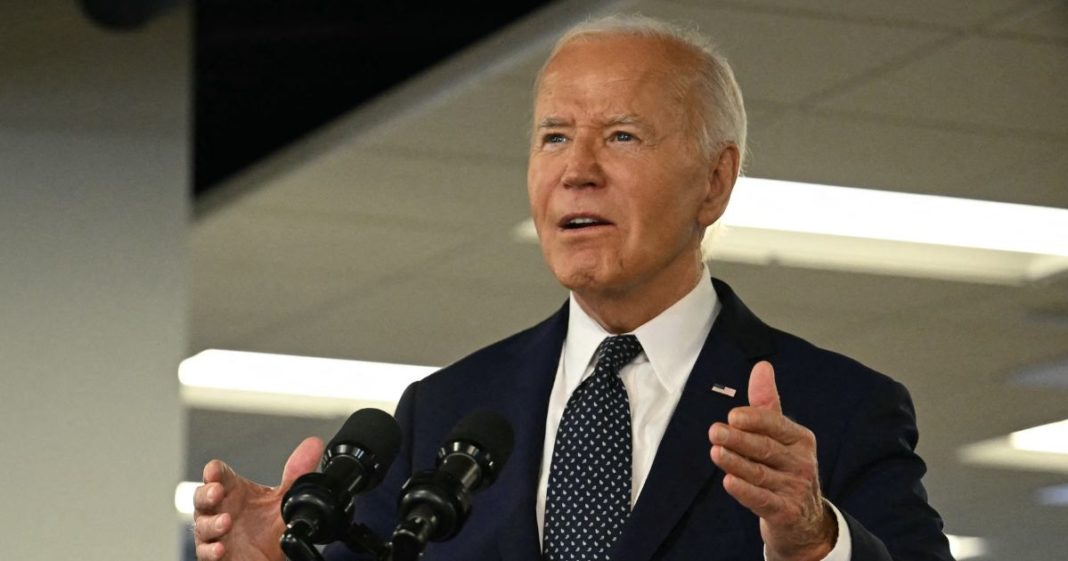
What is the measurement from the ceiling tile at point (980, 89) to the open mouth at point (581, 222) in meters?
2.77

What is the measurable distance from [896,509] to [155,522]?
2.20 meters

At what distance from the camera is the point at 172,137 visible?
3.99m

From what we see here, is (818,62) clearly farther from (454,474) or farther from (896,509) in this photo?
(454,474)

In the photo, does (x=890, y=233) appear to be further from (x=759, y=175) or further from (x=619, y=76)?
(x=619, y=76)

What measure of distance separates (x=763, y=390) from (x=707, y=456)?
0.97ft

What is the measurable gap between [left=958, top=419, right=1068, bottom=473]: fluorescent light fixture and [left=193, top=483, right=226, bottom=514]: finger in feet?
25.3

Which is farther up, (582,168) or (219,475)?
(582,168)

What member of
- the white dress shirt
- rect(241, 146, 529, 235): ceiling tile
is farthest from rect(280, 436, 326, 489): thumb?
rect(241, 146, 529, 235): ceiling tile

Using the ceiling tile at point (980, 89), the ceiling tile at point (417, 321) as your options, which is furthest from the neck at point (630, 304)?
the ceiling tile at point (417, 321)

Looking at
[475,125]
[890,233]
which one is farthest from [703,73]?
[890,233]

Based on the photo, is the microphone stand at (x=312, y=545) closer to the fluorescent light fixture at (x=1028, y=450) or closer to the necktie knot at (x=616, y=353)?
the necktie knot at (x=616, y=353)

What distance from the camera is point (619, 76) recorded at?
2219 millimetres

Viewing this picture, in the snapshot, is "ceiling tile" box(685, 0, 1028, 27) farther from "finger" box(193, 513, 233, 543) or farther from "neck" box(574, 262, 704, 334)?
"finger" box(193, 513, 233, 543)

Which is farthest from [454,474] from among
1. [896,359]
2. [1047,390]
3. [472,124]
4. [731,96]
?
[1047,390]
